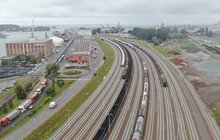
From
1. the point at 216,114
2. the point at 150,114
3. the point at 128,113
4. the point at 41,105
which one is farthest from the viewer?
the point at 41,105

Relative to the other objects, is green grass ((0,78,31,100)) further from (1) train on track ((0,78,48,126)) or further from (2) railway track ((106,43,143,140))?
(2) railway track ((106,43,143,140))

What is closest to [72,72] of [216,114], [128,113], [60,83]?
[60,83]

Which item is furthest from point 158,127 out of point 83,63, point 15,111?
point 83,63

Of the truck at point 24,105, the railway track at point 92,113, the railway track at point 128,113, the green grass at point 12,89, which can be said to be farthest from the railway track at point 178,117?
the green grass at point 12,89

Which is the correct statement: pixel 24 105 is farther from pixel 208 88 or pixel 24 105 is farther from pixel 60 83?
pixel 208 88

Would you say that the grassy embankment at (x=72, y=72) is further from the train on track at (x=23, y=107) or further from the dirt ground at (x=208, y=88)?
the dirt ground at (x=208, y=88)


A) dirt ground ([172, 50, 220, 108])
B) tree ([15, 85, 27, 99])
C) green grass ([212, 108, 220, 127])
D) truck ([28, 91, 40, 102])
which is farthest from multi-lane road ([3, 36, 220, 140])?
tree ([15, 85, 27, 99])
